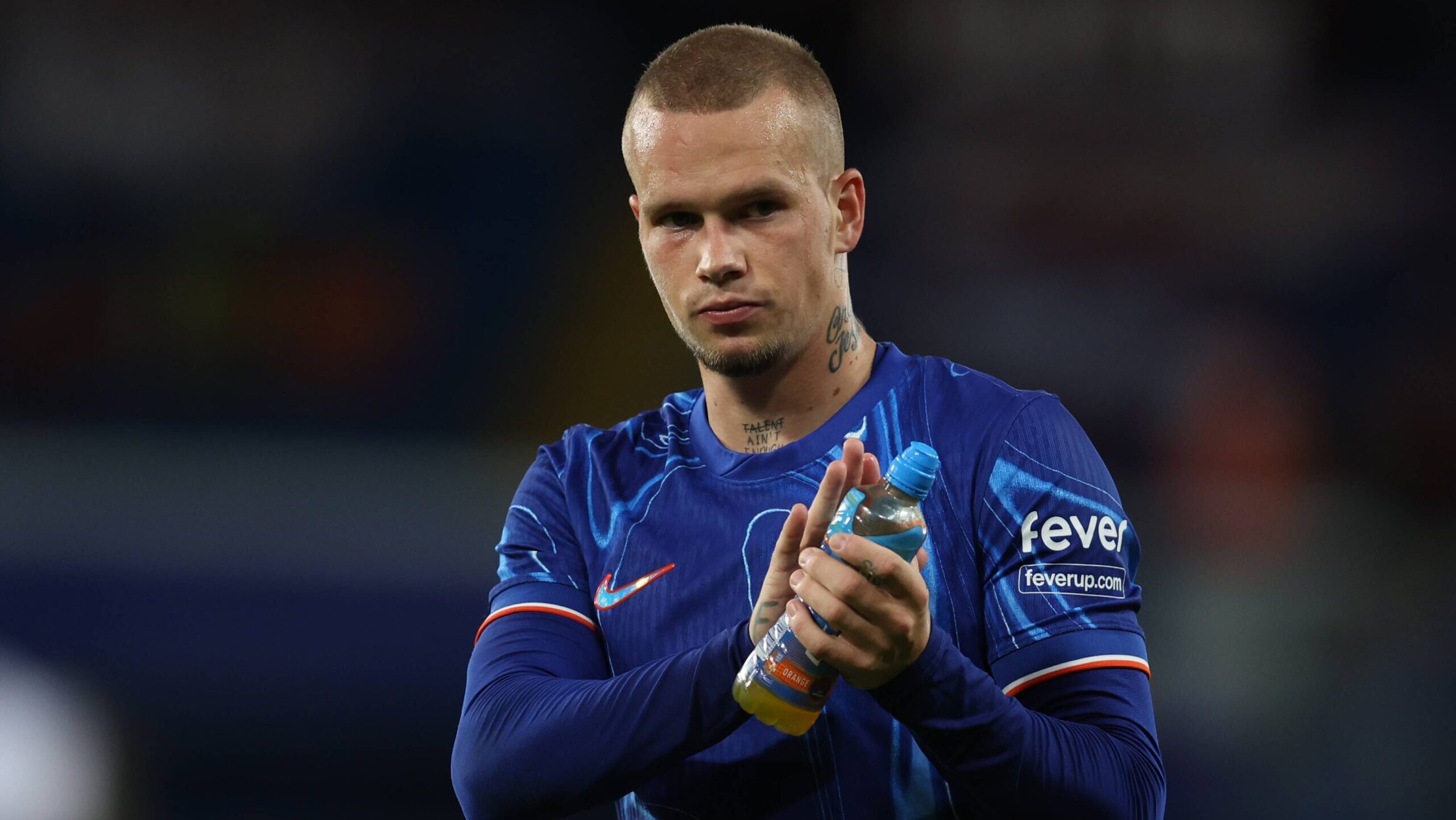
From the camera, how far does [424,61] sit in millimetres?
6344

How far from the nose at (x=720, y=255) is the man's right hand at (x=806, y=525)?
1.87 ft

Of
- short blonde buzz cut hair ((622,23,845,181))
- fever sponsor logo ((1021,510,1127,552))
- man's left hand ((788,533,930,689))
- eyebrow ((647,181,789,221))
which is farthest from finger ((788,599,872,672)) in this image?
short blonde buzz cut hair ((622,23,845,181))

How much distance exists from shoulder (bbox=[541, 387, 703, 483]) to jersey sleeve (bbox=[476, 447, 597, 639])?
0.03 m

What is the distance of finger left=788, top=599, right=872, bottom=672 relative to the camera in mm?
1560

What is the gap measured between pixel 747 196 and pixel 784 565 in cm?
75

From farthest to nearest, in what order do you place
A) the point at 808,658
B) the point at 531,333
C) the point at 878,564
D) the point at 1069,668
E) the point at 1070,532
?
the point at 531,333, the point at 1070,532, the point at 1069,668, the point at 808,658, the point at 878,564

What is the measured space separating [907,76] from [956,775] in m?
5.03

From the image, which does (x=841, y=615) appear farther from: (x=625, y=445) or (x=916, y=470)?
(x=625, y=445)

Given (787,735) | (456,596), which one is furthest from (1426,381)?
(787,735)

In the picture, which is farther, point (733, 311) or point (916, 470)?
point (733, 311)

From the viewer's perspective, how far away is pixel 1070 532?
197 centimetres

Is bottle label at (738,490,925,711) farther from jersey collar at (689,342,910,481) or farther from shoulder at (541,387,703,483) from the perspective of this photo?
shoulder at (541,387,703,483)

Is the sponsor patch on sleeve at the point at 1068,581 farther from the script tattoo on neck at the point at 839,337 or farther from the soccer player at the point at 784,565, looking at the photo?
the script tattoo on neck at the point at 839,337

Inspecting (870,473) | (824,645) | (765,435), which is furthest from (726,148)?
(824,645)
